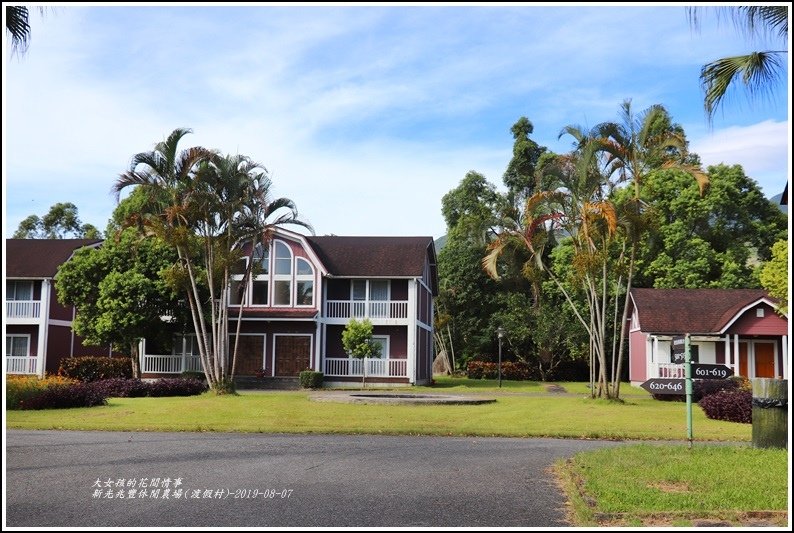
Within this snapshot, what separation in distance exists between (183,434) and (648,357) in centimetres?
2564

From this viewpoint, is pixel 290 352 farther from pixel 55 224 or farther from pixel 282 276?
pixel 55 224

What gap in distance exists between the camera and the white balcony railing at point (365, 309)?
→ 36188 mm

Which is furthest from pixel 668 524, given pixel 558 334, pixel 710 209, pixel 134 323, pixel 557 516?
pixel 710 209

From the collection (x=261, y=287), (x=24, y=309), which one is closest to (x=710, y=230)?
(x=261, y=287)

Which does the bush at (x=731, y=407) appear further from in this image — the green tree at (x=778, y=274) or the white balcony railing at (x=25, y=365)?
the white balcony railing at (x=25, y=365)

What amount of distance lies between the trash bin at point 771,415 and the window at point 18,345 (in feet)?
112

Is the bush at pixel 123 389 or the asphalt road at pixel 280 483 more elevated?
the bush at pixel 123 389

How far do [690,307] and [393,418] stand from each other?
2171cm

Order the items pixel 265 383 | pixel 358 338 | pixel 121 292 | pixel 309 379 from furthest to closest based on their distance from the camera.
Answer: pixel 265 383 → pixel 309 379 → pixel 358 338 → pixel 121 292

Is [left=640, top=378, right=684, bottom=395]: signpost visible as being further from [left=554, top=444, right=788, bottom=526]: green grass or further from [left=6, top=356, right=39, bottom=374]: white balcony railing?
[left=6, top=356, right=39, bottom=374]: white balcony railing

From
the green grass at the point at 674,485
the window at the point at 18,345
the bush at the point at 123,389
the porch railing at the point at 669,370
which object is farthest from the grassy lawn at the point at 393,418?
the window at the point at 18,345

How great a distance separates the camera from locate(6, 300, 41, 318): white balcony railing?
3697 cm

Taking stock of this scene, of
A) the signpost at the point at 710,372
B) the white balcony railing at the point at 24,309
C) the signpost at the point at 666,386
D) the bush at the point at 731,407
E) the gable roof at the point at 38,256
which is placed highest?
the gable roof at the point at 38,256

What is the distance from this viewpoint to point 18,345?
38.2 m
